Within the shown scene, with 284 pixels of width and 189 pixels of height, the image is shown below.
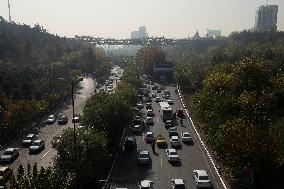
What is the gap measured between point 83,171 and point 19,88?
3983 centimetres

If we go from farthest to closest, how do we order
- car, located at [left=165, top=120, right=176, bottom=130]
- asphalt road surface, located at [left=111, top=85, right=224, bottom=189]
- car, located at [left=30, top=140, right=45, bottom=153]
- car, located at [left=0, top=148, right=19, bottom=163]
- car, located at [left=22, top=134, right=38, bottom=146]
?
car, located at [left=165, top=120, right=176, bottom=130]
car, located at [left=22, top=134, right=38, bottom=146]
car, located at [left=30, top=140, right=45, bottom=153]
car, located at [left=0, top=148, right=19, bottom=163]
asphalt road surface, located at [left=111, top=85, right=224, bottom=189]

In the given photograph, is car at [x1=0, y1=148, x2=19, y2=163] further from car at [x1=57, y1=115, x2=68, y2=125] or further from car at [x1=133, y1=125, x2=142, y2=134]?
car at [x1=57, y1=115, x2=68, y2=125]

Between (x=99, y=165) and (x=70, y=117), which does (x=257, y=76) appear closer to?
(x=70, y=117)

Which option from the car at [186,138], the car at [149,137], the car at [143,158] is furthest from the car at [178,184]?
the car at [149,137]

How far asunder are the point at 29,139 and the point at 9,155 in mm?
7247

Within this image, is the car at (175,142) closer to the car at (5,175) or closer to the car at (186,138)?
the car at (186,138)

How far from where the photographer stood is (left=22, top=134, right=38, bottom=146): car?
4988 centimetres

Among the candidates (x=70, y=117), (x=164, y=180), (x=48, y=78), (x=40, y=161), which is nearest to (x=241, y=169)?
(x=164, y=180)

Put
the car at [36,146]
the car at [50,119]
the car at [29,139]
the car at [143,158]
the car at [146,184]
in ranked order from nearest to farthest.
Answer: the car at [146,184]
the car at [143,158]
the car at [36,146]
the car at [29,139]
the car at [50,119]

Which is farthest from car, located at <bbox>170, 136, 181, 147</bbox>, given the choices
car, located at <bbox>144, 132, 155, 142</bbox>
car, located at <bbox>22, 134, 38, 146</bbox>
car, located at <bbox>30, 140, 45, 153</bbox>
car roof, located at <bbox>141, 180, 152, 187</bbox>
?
car, located at <bbox>22, 134, 38, 146</bbox>

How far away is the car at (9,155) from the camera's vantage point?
4331 centimetres

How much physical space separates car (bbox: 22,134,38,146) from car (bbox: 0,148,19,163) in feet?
13.0

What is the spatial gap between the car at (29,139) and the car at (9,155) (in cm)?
395

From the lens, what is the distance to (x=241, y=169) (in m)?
32.7
